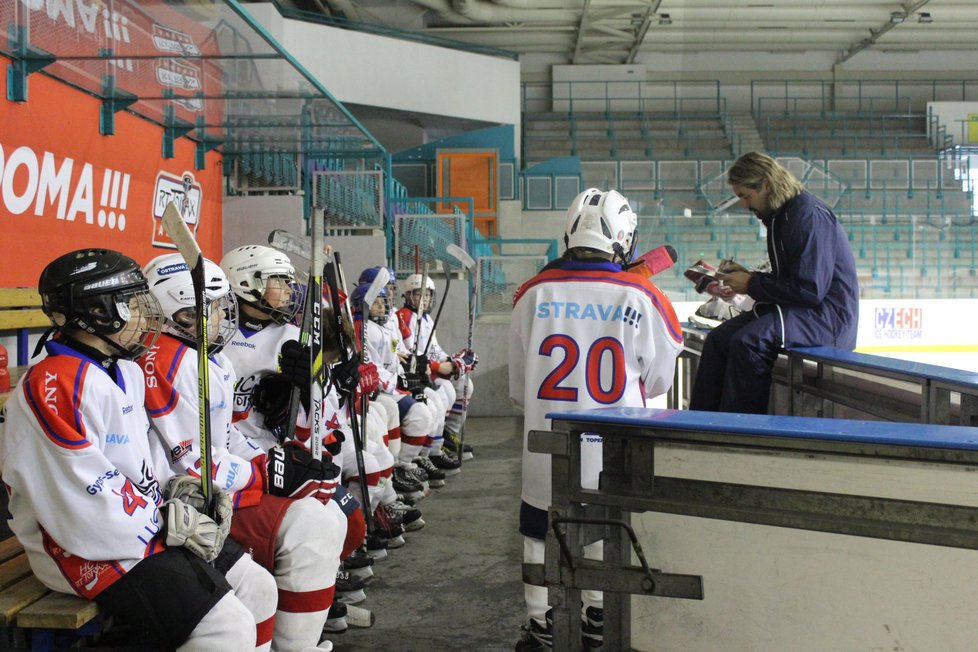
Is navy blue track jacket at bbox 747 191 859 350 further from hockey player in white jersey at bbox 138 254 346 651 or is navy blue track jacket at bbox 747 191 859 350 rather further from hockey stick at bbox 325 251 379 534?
hockey player in white jersey at bbox 138 254 346 651

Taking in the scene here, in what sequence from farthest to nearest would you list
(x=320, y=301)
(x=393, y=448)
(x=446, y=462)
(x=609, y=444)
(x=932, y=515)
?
(x=446, y=462) < (x=393, y=448) < (x=320, y=301) < (x=609, y=444) < (x=932, y=515)

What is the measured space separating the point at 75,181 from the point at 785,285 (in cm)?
442

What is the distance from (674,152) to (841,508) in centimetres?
2055

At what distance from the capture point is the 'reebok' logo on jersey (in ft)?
9.67

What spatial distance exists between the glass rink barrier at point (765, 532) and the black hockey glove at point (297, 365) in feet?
4.18

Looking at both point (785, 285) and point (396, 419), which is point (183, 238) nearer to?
point (785, 285)

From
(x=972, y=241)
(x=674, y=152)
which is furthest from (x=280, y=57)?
(x=674, y=152)

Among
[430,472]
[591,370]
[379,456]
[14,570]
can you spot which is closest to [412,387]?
[430,472]

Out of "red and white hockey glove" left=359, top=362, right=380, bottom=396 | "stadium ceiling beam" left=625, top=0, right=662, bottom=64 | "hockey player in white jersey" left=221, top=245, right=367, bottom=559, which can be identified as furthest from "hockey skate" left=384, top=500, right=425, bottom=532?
"stadium ceiling beam" left=625, top=0, right=662, bottom=64

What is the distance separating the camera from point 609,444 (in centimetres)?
213

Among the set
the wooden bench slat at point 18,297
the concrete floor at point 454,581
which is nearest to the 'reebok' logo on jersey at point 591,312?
the concrete floor at point 454,581

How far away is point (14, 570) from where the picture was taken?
2.39m

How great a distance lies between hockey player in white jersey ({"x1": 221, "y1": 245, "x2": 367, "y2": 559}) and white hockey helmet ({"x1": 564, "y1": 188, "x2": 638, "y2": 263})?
40.2 inches

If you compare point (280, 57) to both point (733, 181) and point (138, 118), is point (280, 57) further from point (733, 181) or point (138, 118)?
point (733, 181)
